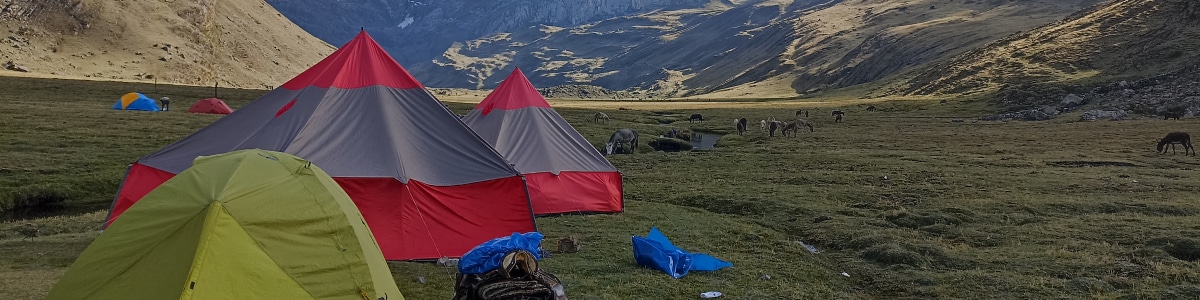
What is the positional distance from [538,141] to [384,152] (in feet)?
20.7

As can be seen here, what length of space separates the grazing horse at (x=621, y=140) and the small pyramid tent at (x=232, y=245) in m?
28.6

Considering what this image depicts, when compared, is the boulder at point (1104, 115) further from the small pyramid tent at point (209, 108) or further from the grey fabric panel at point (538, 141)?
the small pyramid tent at point (209, 108)

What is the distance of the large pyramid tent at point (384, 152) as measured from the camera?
42.2 ft

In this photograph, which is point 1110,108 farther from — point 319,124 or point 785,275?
point 319,124

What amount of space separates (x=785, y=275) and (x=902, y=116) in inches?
2481

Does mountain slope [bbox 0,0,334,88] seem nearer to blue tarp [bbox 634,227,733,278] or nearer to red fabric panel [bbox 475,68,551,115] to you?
red fabric panel [bbox 475,68,551,115]

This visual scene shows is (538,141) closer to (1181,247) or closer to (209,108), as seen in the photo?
(1181,247)

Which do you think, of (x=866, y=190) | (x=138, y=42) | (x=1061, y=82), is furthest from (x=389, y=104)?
(x=138, y=42)

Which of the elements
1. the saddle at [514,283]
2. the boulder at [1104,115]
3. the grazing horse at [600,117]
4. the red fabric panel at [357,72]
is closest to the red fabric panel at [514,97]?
the red fabric panel at [357,72]

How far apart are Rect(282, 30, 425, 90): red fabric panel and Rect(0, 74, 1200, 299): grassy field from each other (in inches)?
147

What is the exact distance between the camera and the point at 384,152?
43.1 ft

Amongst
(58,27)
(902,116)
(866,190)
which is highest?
(58,27)

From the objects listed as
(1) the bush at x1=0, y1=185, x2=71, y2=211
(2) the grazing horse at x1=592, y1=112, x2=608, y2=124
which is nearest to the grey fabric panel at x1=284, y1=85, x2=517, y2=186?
(1) the bush at x1=0, y1=185, x2=71, y2=211

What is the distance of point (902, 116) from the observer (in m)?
70.2
